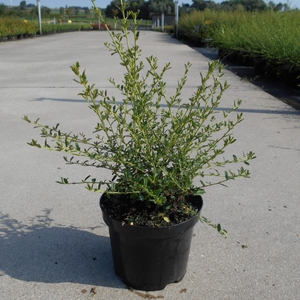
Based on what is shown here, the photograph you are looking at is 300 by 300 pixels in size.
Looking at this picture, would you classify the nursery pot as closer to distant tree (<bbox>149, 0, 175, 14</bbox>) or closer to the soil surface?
the soil surface

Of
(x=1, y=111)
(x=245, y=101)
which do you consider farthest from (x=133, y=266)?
(x=245, y=101)

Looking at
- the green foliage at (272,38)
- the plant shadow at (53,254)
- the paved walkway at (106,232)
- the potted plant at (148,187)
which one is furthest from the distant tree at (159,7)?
the potted plant at (148,187)

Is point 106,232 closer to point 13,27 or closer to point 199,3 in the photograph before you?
point 13,27

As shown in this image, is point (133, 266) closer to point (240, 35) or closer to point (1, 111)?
point (1, 111)

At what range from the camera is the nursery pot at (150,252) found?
1649 mm

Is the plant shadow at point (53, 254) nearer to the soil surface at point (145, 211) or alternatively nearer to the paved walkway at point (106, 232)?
the paved walkway at point (106, 232)

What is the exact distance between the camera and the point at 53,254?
6.89ft

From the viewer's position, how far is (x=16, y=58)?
10797 mm

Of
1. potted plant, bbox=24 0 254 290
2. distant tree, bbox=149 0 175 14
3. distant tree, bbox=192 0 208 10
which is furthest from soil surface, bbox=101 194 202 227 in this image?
distant tree, bbox=192 0 208 10

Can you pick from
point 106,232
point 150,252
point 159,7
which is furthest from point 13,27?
point 159,7

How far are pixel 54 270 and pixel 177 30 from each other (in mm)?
24349

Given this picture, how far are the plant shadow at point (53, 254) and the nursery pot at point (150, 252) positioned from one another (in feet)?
0.47

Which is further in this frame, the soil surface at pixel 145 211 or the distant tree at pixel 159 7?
the distant tree at pixel 159 7

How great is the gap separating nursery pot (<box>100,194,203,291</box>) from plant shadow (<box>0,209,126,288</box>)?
14 centimetres
